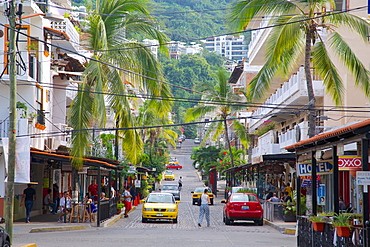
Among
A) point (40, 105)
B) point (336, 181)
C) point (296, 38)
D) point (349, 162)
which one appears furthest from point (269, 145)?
point (336, 181)

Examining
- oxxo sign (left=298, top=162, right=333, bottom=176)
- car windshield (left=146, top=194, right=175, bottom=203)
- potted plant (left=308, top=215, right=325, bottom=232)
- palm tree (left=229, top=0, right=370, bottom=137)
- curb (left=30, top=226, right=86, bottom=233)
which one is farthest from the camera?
car windshield (left=146, top=194, right=175, bottom=203)

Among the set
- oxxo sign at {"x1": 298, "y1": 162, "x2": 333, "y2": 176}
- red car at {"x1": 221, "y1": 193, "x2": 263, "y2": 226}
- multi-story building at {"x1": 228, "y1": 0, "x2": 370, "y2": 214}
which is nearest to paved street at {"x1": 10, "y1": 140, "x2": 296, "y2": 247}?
red car at {"x1": 221, "y1": 193, "x2": 263, "y2": 226}

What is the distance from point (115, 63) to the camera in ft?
91.4

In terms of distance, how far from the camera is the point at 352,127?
11508 mm

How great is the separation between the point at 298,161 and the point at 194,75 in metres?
96.2

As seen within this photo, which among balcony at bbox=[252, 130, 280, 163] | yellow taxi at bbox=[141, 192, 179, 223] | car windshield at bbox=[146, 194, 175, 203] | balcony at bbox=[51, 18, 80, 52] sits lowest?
yellow taxi at bbox=[141, 192, 179, 223]

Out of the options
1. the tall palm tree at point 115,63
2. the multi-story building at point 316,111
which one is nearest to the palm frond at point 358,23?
the multi-story building at point 316,111

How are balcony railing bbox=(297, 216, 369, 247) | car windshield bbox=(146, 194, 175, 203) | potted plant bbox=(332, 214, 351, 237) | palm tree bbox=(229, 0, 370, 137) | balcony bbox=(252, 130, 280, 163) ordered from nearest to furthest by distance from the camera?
balcony railing bbox=(297, 216, 369, 247)
potted plant bbox=(332, 214, 351, 237)
palm tree bbox=(229, 0, 370, 137)
car windshield bbox=(146, 194, 175, 203)
balcony bbox=(252, 130, 280, 163)

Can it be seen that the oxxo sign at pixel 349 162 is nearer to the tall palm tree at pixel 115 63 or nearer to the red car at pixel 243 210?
the red car at pixel 243 210

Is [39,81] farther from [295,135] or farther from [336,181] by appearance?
[336,181]

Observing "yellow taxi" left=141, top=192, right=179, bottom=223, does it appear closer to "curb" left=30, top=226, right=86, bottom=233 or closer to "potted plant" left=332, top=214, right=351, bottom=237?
"curb" left=30, top=226, right=86, bottom=233

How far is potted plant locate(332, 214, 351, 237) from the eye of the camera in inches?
485

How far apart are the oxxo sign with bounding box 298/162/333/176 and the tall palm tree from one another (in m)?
10.7

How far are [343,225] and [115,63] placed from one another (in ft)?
57.6
